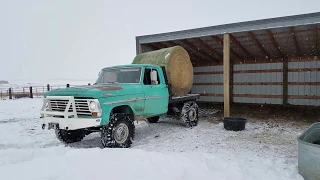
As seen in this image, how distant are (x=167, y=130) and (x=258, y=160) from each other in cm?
386

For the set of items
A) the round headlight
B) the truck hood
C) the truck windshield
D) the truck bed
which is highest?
the truck windshield

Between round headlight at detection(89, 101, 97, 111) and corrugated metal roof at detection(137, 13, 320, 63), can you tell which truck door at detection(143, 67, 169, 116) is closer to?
round headlight at detection(89, 101, 97, 111)

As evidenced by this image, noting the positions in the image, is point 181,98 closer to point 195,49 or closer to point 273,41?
point 195,49

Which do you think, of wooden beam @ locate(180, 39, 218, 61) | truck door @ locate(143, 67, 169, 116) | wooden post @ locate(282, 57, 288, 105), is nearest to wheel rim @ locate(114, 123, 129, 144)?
truck door @ locate(143, 67, 169, 116)

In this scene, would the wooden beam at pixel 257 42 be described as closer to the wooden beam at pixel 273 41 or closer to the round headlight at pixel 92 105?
the wooden beam at pixel 273 41

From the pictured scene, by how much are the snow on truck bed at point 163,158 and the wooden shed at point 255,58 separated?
344cm

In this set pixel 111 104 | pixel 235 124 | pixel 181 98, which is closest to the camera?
pixel 111 104

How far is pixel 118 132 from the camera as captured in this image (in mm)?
5734

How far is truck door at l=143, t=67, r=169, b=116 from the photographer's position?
6.73 m

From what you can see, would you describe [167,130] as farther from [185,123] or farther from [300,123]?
[300,123]

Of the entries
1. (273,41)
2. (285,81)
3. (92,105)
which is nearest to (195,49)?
(273,41)

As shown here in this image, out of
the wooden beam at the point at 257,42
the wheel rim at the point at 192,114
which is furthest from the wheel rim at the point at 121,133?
the wooden beam at the point at 257,42

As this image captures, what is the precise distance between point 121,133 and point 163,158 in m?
1.64

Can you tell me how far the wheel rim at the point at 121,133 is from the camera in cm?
567
